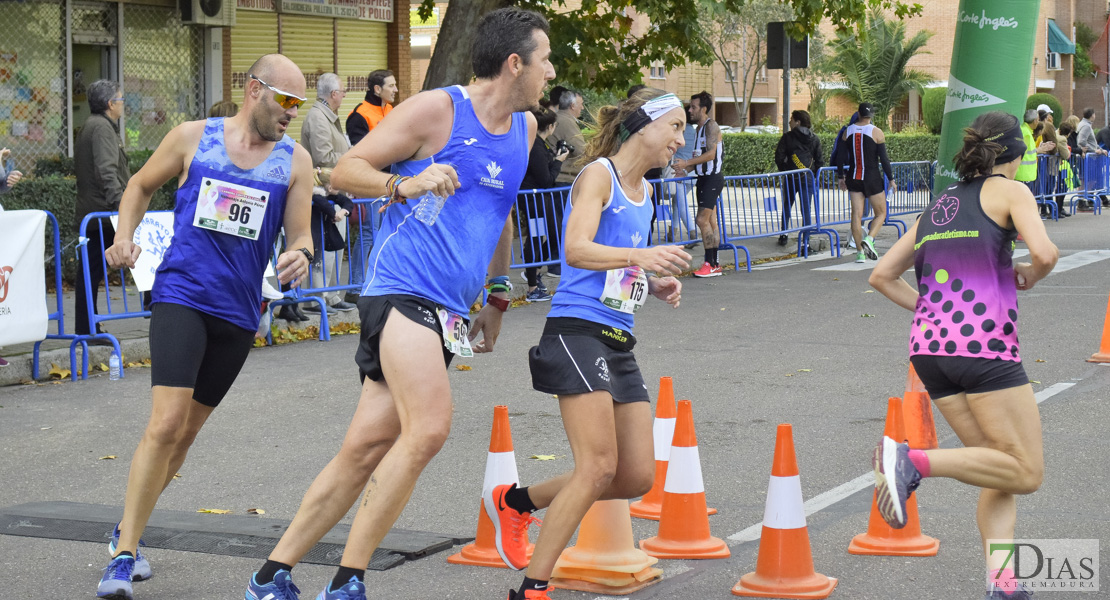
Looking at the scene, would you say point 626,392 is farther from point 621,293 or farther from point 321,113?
point 321,113

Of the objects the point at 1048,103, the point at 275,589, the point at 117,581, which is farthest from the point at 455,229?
the point at 1048,103

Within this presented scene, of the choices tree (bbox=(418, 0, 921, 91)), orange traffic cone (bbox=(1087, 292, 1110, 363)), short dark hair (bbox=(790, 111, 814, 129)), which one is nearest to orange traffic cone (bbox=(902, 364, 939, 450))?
orange traffic cone (bbox=(1087, 292, 1110, 363))

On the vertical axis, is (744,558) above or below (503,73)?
below

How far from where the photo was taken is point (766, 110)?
66125 millimetres

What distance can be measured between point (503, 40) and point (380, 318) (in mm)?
978

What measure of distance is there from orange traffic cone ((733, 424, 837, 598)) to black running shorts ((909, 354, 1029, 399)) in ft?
1.79

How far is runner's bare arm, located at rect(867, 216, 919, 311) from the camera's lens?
4.96 meters

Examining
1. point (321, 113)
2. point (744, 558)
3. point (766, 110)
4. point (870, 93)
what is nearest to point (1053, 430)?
point (744, 558)

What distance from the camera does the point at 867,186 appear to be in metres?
16.8

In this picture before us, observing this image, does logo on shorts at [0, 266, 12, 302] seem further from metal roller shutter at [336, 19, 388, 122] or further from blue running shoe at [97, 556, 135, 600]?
metal roller shutter at [336, 19, 388, 122]

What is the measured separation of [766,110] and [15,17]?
5333cm

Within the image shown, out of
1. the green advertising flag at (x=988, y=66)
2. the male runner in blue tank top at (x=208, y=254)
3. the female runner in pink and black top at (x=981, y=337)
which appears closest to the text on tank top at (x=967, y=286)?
the female runner in pink and black top at (x=981, y=337)

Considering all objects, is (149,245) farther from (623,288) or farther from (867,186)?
(867,186)

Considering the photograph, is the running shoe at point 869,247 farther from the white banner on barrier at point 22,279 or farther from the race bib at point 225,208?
the race bib at point 225,208
